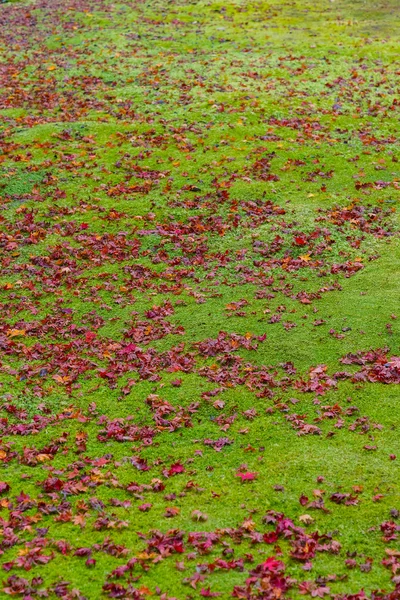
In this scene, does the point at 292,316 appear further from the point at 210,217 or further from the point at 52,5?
the point at 52,5

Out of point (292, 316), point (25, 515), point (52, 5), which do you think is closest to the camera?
point (25, 515)

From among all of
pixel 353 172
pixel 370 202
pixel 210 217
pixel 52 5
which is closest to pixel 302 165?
pixel 353 172

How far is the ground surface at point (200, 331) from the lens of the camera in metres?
7.61

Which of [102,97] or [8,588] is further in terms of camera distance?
[102,97]

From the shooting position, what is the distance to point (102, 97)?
921 inches

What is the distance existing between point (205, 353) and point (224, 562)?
4540mm

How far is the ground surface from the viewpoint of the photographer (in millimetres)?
7613

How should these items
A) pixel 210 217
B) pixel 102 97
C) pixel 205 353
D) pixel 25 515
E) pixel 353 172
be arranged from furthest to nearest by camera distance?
pixel 102 97
pixel 353 172
pixel 210 217
pixel 205 353
pixel 25 515

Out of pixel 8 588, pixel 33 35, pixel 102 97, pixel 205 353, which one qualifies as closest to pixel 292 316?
pixel 205 353

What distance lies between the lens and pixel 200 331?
12039 mm

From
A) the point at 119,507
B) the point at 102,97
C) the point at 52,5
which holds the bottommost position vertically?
the point at 119,507

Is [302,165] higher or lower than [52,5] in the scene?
lower

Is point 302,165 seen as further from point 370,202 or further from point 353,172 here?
point 370,202

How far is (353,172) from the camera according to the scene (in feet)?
59.4
